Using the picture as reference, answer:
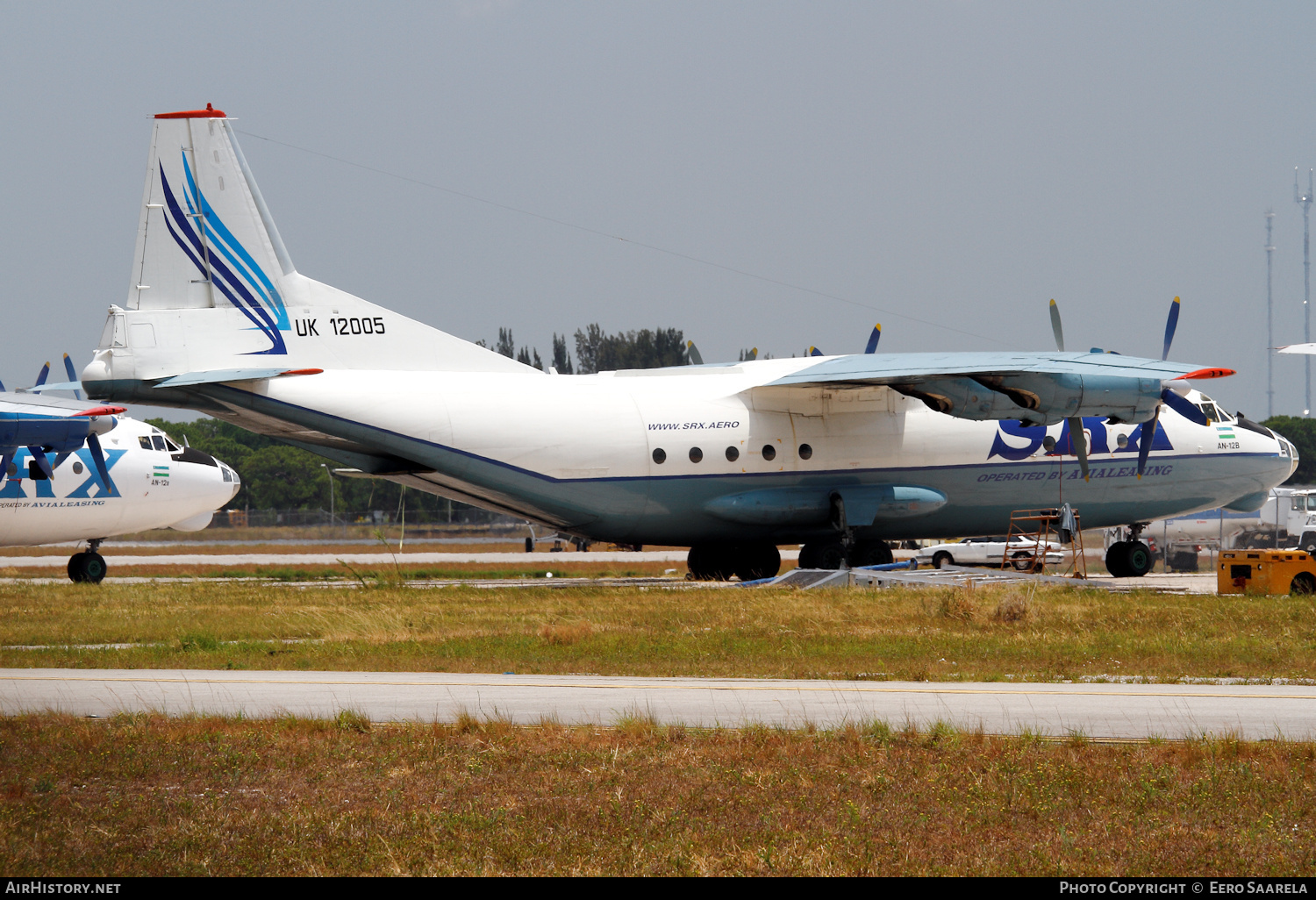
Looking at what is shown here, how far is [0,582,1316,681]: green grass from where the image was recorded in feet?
56.6

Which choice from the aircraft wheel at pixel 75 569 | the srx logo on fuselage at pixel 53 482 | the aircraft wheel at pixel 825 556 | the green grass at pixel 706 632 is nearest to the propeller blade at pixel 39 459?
the green grass at pixel 706 632

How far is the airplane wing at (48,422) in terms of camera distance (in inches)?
943

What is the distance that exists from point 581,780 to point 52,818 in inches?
149

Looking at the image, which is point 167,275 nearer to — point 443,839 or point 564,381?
point 564,381

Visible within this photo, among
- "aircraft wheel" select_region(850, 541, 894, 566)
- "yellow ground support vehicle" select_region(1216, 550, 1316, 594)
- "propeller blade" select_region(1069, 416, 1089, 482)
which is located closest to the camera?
"yellow ground support vehicle" select_region(1216, 550, 1316, 594)

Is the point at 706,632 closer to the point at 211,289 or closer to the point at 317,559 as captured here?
the point at 211,289

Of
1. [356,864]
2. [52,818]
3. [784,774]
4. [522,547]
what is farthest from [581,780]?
[522,547]

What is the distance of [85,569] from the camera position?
3650cm

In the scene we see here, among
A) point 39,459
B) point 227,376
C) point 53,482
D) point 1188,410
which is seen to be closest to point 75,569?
point 53,482

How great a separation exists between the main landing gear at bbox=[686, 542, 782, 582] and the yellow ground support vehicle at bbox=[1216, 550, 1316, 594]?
11233mm

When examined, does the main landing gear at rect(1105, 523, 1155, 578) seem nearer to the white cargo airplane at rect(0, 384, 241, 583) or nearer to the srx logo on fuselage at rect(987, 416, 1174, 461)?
the srx logo on fuselage at rect(987, 416, 1174, 461)

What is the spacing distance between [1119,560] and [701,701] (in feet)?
84.8

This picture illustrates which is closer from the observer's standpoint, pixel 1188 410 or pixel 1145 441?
pixel 1145 441

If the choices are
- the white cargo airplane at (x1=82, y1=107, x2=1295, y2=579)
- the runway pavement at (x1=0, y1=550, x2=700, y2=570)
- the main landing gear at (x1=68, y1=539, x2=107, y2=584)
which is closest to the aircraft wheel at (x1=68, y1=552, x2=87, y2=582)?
the main landing gear at (x1=68, y1=539, x2=107, y2=584)
